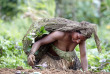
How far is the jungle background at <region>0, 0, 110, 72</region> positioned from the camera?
4648mm

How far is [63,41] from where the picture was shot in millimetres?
4066

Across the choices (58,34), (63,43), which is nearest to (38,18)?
(63,43)

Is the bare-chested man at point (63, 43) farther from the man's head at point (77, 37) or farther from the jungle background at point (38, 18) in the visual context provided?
Result: the jungle background at point (38, 18)

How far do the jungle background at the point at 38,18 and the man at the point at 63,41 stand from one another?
45cm

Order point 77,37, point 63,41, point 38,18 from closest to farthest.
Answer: point 77,37 < point 63,41 < point 38,18

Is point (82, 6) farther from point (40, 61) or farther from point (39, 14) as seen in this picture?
point (40, 61)

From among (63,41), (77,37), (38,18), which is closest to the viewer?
(77,37)

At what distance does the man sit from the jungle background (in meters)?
0.45

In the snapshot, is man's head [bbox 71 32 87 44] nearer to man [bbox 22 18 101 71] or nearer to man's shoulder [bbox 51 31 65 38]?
man [bbox 22 18 101 71]

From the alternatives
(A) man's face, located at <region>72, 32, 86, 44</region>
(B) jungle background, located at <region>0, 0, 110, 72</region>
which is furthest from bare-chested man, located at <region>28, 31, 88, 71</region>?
(B) jungle background, located at <region>0, 0, 110, 72</region>

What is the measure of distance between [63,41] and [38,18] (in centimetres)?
596

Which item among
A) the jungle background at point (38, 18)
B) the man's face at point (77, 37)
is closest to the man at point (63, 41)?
the man's face at point (77, 37)

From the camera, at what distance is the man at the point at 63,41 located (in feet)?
12.6

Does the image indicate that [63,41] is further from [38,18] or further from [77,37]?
[38,18]
